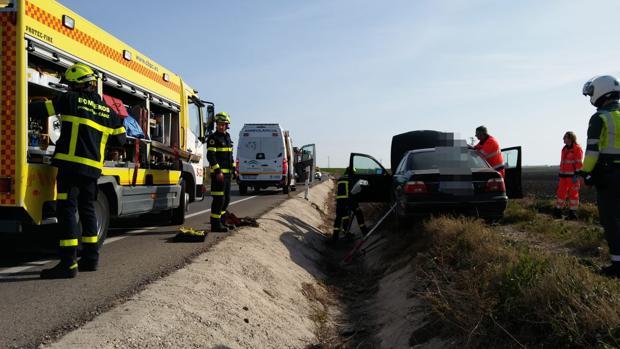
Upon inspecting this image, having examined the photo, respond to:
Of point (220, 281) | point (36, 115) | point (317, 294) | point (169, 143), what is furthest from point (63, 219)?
point (169, 143)

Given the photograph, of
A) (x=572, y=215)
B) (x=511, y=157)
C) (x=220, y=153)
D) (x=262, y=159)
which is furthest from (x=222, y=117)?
(x=262, y=159)

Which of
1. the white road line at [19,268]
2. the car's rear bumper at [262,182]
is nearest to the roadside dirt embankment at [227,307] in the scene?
the white road line at [19,268]

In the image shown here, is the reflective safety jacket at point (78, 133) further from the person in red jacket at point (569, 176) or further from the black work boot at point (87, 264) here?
the person in red jacket at point (569, 176)

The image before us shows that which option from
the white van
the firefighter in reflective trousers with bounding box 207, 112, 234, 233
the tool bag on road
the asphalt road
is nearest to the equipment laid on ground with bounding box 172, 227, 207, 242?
the asphalt road

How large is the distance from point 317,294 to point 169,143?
16.0 ft

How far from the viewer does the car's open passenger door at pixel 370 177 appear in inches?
404

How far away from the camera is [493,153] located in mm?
9469

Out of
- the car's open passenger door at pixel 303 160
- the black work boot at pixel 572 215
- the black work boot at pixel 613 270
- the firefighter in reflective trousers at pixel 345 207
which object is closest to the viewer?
the black work boot at pixel 613 270

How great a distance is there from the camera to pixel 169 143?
33.1 feet

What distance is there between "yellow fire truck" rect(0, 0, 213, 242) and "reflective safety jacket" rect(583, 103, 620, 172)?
227 inches

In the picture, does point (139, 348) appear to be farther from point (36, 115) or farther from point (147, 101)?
point (147, 101)

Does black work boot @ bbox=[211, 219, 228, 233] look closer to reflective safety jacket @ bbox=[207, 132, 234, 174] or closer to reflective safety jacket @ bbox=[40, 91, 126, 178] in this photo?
reflective safety jacket @ bbox=[207, 132, 234, 174]

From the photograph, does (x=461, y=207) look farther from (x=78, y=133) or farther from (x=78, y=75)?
(x=78, y=75)

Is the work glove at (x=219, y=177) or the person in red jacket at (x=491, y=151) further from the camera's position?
the person in red jacket at (x=491, y=151)
